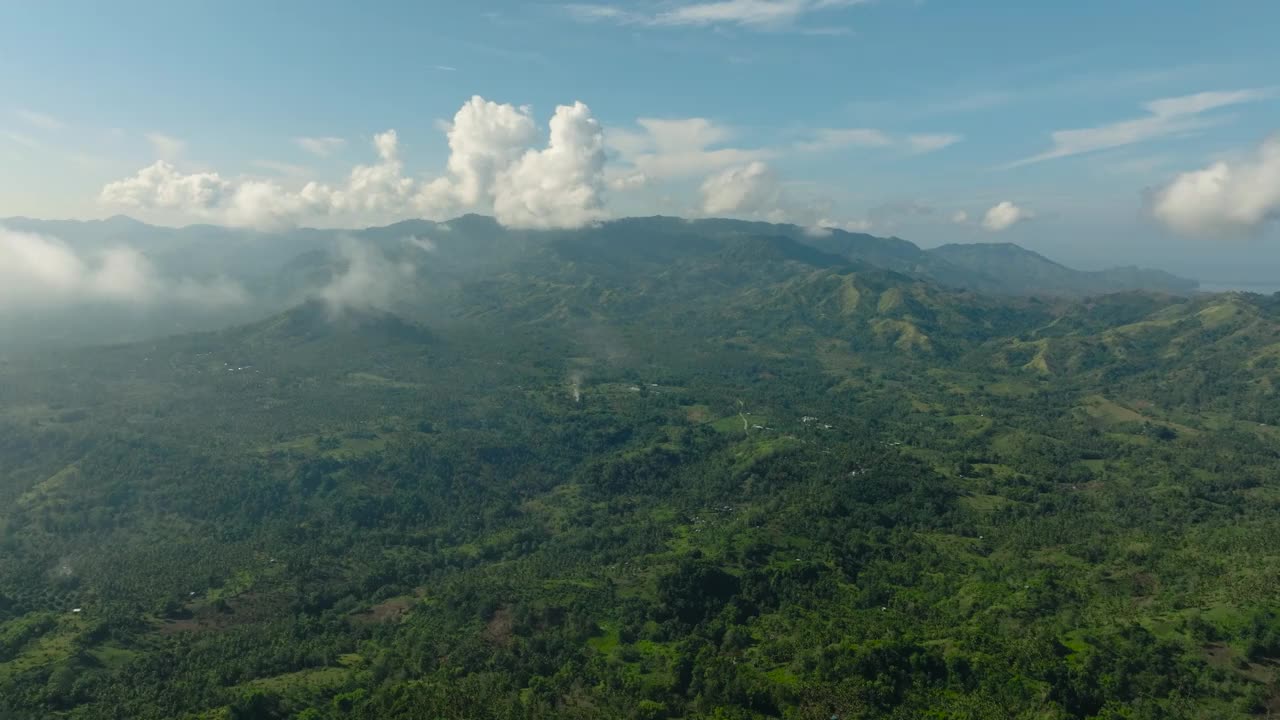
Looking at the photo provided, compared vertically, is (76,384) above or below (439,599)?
above

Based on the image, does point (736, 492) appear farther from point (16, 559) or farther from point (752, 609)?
point (16, 559)

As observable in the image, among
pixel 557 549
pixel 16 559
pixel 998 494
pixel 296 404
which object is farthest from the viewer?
pixel 296 404

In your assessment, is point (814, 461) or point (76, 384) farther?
point (76, 384)

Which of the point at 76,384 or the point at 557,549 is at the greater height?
the point at 76,384

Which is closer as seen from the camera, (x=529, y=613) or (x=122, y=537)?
(x=529, y=613)

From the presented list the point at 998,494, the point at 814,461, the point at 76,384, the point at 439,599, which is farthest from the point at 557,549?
the point at 76,384

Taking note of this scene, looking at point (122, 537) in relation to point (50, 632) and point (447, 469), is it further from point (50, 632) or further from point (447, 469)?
point (447, 469)

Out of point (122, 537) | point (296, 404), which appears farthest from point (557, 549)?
point (296, 404)

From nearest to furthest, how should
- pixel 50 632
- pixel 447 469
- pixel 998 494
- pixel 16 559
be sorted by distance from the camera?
pixel 50 632
pixel 16 559
pixel 998 494
pixel 447 469

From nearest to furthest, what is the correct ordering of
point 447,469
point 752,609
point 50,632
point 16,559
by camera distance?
1. point 50,632
2. point 752,609
3. point 16,559
4. point 447,469
